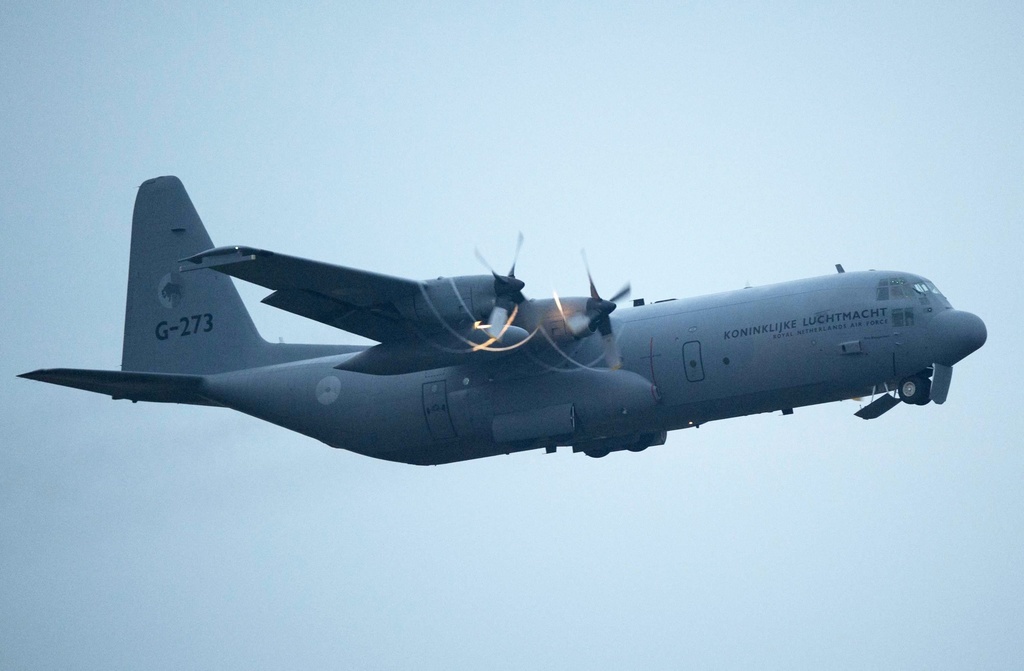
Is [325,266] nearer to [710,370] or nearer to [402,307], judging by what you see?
[402,307]

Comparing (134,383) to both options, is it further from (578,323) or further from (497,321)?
(578,323)

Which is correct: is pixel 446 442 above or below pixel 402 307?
below

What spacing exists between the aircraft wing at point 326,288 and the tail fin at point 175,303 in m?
5.41

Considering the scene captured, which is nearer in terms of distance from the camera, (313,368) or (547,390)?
(547,390)

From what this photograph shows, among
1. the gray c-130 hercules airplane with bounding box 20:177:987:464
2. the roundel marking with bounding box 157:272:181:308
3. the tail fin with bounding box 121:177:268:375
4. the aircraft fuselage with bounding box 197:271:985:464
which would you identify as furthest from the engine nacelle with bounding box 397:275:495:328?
the roundel marking with bounding box 157:272:181:308

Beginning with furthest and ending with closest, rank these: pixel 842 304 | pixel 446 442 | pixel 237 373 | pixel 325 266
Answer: pixel 237 373
pixel 446 442
pixel 842 304
pixel 325 266

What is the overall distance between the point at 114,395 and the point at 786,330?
44.3 ft

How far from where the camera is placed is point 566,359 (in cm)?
2208

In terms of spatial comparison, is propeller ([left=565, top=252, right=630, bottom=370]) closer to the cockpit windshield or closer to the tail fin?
the cockpit windshield

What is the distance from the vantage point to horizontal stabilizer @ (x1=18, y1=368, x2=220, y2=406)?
72.3ft

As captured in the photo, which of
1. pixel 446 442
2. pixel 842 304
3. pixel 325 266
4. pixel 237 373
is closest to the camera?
pixel 325 266

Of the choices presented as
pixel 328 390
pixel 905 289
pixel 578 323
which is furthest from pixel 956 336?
pixel 328 390

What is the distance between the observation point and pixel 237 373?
25250 mm

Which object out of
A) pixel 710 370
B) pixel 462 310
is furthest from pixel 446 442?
pixel 710 370
